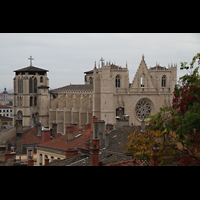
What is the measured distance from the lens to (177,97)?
53.7 feet

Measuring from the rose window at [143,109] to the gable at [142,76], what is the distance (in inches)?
97.4

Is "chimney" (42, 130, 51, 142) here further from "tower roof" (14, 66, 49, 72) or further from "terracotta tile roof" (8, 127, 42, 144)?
"tower roof" (14, 66, 49, 72)

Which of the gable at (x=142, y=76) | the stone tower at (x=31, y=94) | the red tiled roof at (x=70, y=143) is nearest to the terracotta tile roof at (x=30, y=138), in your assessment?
the red tiled roof at (x=70, y=143)

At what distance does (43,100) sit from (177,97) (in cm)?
7164

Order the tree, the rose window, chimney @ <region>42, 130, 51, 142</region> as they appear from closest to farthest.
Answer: the tree < chimney @ <region>42, 130, 51, 142</region> < the rose window

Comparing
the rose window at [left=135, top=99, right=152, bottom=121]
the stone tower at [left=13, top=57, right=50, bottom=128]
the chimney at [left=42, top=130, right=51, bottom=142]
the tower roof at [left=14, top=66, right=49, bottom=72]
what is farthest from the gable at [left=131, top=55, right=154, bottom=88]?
the chimney at [left=42, top=130, right=51, bottom=142]

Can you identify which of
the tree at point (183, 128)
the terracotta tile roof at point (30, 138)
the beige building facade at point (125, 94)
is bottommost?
the terracotta tile roof at point (30, 138)

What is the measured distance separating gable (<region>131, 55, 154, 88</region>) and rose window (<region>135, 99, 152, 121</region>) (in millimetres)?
2473

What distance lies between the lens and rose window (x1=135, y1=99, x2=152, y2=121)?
67.2 m

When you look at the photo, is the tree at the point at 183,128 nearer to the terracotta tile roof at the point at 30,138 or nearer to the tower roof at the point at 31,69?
the terracotta tile roof at the point at 30,138

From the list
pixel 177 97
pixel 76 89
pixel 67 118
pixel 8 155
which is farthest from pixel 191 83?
pixel 76 89

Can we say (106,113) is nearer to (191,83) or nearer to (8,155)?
(8,155)

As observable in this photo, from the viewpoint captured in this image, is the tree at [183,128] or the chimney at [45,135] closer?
the tree at [183,128]

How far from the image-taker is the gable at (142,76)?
67.9 m
